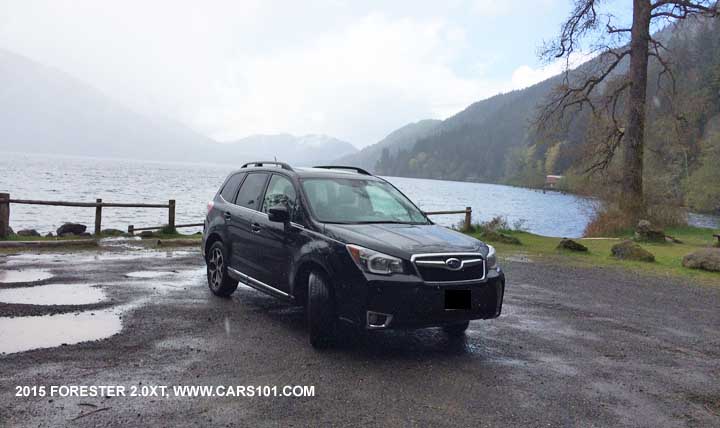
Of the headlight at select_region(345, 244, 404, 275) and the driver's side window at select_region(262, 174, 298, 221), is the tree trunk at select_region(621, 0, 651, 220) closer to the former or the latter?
the driver's side window at select_region(262, 174, 298, 221)

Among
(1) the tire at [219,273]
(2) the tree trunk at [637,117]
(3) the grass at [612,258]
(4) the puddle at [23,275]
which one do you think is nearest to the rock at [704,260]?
(3) the grass at [612,258]

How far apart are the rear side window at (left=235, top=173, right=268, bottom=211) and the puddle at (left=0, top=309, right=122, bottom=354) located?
2.05 metres

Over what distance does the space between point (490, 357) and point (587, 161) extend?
73.8ft

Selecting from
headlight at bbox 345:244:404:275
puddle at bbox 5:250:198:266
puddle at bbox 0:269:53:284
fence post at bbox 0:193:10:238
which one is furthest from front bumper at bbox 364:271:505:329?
fence post at bbox 0:193:10:238

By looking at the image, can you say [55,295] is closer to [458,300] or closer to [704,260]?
[458,300]

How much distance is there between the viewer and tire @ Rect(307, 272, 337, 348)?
5211mm

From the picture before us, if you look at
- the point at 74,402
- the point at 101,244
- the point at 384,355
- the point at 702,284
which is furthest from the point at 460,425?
the point at 101,244

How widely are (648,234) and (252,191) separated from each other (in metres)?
16.0

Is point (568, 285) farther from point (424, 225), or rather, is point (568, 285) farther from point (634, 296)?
point (424, 225)

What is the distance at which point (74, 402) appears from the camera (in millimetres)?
3932

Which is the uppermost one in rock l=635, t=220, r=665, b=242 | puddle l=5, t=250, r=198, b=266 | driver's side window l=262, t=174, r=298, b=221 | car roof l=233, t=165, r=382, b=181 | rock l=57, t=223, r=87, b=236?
car roof l=233, t=165, r=382, b=181

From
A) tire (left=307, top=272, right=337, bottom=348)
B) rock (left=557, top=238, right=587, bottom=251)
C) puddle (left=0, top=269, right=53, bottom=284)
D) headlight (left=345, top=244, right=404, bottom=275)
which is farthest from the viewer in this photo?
rock (left=557, top=238, right=587, bottom=251)

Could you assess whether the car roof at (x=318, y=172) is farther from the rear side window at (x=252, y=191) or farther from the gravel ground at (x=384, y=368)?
the gravel ground at (x=384, y=368)

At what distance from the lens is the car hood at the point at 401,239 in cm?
511
